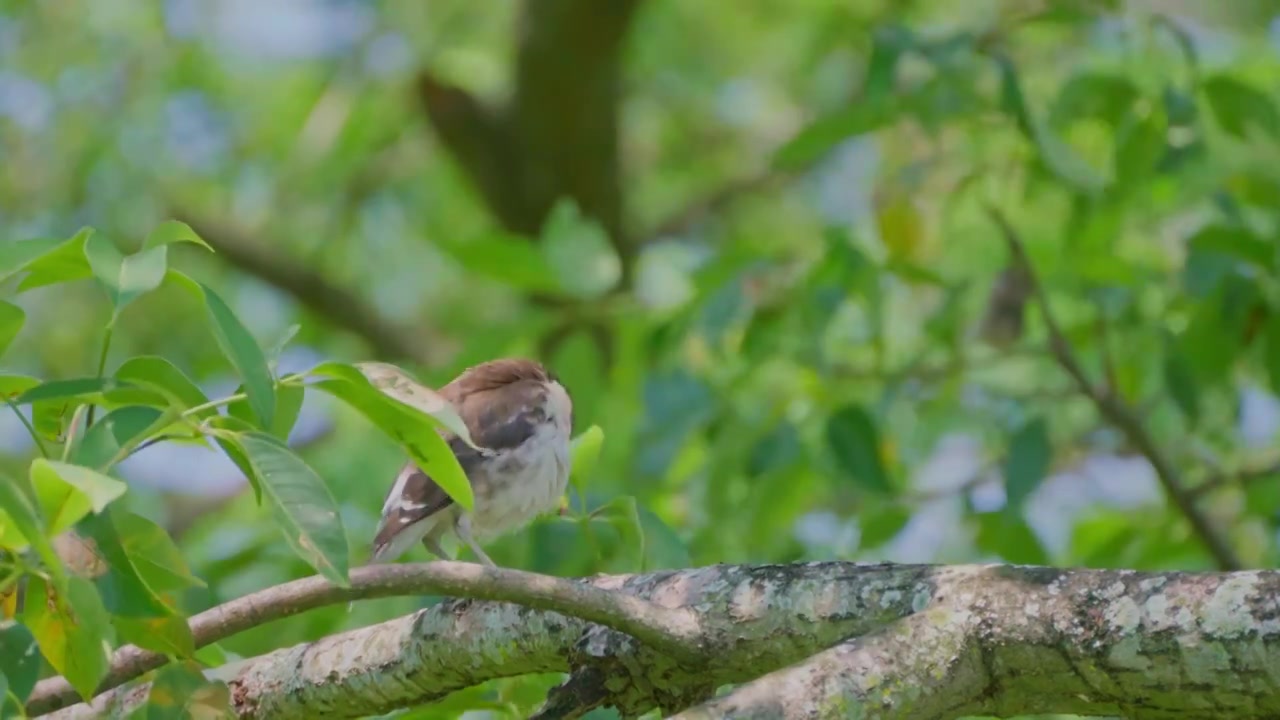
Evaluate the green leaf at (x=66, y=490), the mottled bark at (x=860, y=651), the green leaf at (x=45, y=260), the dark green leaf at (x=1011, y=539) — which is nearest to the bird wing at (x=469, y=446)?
the mottled bark at (x=860, y=651)

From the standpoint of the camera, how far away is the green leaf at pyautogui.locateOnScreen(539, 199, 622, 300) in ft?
14.5

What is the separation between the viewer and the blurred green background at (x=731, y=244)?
4.01m

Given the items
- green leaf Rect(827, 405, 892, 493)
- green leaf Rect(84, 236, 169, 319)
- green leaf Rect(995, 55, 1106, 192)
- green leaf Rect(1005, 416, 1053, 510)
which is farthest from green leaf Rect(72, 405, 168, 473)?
green leaf Rect(1005, 416, 1053, 510)

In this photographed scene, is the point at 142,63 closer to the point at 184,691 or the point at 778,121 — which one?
the point at 778,121

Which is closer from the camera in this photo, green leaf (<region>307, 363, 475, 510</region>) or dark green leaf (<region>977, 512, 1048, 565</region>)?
green leaf (<region>307, 363, 475, 510</region>)

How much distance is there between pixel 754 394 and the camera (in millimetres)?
4809

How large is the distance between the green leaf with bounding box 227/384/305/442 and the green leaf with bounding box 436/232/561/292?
2380mm

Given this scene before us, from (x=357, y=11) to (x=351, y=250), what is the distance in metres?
2.31

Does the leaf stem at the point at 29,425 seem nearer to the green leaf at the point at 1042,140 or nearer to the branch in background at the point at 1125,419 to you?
the green leaf at the point at 1042,140

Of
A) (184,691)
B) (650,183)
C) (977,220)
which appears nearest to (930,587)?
(184,691)

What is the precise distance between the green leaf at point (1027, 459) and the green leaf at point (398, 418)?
2440 mm

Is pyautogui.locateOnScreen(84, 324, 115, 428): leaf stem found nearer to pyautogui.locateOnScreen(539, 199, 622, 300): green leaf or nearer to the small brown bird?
the small brown bird

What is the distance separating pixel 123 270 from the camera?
1.79 metres

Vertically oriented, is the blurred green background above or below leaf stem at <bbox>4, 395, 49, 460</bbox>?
above
